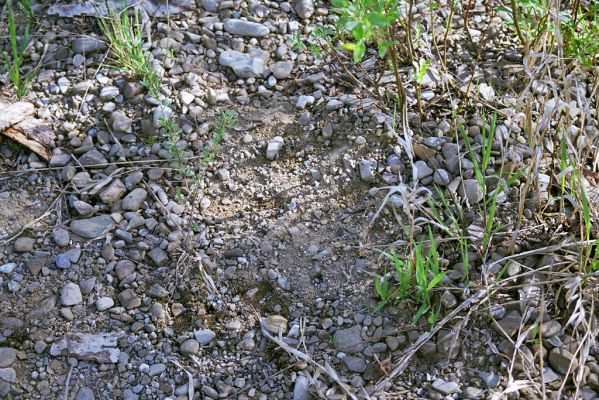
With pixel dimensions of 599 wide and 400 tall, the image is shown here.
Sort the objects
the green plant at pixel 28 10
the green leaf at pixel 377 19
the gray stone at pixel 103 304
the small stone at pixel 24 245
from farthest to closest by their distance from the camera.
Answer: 1. the green plant at pixel 28 10
2. the small stone at pixel 24 245
3. the gray stone at pixel 103 304
4. the green leaf at pixel 377 19

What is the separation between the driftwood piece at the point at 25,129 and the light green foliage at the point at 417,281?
128 centimetres

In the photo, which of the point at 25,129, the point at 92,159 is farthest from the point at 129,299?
the point at 25,129

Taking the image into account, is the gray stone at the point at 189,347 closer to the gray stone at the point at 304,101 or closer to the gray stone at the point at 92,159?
the gray stone at the point at 92,159

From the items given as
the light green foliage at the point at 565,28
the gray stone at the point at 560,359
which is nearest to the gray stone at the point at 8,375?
the gray stone at the point at 560,359

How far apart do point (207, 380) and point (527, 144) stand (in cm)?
135

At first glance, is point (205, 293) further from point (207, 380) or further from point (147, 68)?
point (147, 68)

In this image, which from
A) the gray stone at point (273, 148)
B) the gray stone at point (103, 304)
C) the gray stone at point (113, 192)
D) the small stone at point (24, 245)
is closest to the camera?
the gray stone at point (103, 304)

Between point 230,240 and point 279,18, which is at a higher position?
point 279,18

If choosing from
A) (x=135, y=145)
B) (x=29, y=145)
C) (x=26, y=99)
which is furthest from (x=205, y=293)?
(x=26, y=99)

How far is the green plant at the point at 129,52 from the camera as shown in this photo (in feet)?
9.57

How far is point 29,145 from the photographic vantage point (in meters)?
2.84

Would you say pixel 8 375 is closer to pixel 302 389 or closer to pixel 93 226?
pixel 93 226

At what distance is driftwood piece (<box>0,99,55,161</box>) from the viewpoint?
2844 millimetres

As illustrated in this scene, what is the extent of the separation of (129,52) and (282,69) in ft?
1.87
